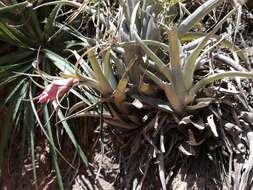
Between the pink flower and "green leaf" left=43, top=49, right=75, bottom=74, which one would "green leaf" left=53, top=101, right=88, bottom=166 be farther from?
the pink flower

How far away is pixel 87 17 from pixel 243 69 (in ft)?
2.34

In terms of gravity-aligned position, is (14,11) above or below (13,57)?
above

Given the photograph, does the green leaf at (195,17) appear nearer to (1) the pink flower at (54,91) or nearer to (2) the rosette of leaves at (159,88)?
(2) the rosette of leaves at (159,88)

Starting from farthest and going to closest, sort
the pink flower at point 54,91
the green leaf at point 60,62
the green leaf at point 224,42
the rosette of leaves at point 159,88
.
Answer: the green leaf at point 60,62
the green leaf at point 224,42
the rosette of leaves at point 159,88
the pink flower at point 54,91

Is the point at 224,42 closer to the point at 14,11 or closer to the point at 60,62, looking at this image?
the point at 60,62

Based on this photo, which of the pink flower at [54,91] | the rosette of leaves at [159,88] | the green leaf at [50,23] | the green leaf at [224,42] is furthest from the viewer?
the green leaf at [50,23]

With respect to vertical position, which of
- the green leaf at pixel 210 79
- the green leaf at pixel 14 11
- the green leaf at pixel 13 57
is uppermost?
the green leaf at pixel 14 11

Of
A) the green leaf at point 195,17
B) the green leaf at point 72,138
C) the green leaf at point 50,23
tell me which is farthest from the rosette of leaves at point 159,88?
the green leaf at point 50,23

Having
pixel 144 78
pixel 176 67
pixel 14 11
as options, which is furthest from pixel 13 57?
pixel 176 67

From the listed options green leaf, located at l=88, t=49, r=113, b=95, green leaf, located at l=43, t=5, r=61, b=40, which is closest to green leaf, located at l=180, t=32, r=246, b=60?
green leaf, located at l=88, t=49, r=113, b=95

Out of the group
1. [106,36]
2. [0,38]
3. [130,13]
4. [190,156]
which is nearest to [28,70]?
[0,38]

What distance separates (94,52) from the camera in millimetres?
2352

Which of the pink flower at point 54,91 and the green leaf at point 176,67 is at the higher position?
the pink flower at point 54,91

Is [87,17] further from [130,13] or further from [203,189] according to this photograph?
[203,189]
